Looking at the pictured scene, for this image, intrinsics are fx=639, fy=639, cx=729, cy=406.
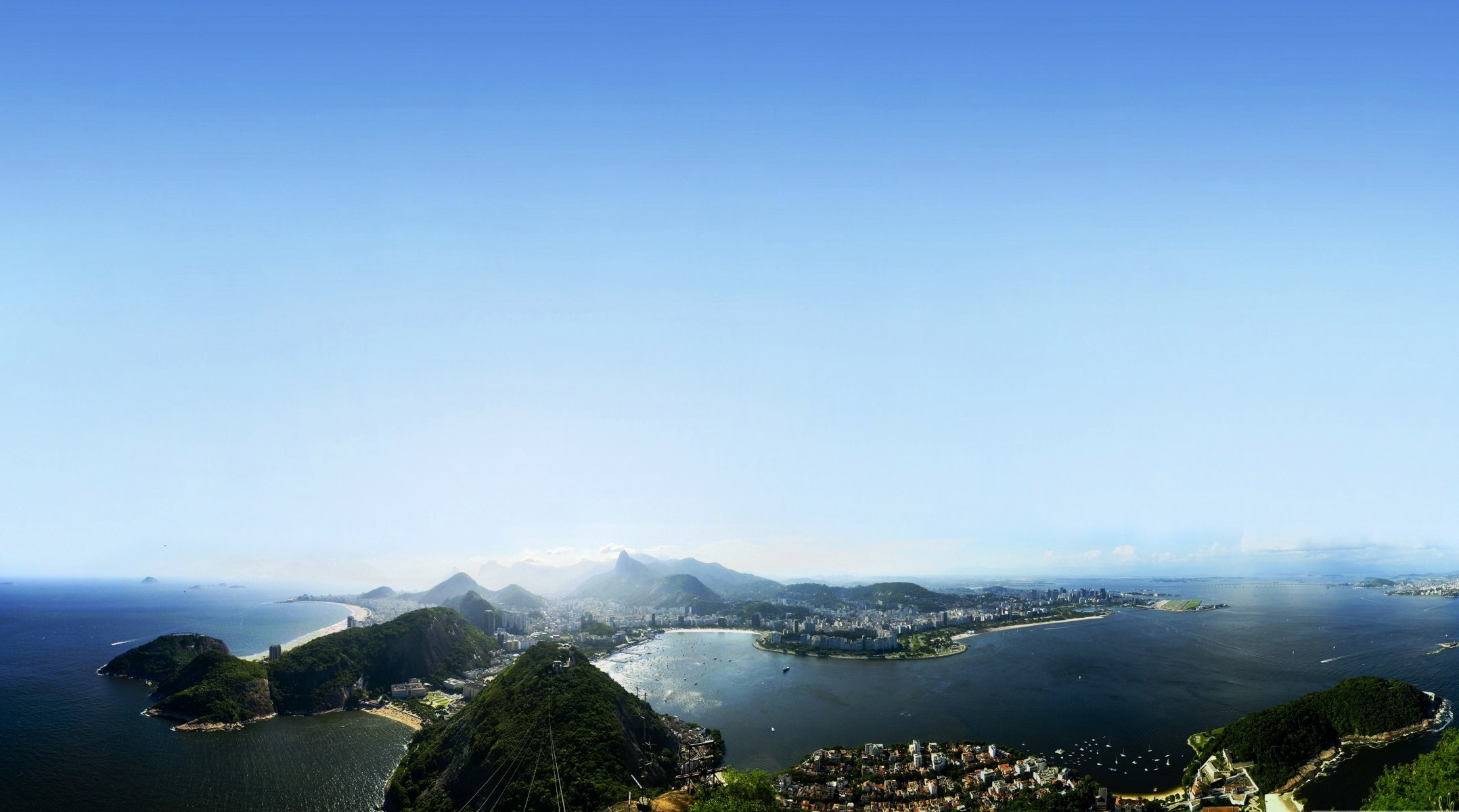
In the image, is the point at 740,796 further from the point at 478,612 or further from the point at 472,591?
the point at 472,591

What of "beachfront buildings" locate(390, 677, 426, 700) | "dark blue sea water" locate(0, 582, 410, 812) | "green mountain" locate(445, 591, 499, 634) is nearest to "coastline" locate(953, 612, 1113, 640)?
"green mountain" locate(445, 591, 499, 634)

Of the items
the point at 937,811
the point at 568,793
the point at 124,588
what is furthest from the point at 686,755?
the point at 124,588

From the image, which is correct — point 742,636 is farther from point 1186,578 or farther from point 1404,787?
point 1186,578

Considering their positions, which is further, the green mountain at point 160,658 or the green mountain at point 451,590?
the green mountain at point 451,590

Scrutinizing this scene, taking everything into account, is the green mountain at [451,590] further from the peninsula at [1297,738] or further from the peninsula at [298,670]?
the peninsula at [1297,738]

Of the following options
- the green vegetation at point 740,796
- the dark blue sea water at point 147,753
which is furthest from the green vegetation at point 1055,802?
the dark blue sea water at point 147,753

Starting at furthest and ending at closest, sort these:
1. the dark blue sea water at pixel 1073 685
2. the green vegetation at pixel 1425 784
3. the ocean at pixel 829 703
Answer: the dark blue sea water at pixel 1073 685 → the ocean at pixel 829 703 → the green vegetation at pixel 1425 784

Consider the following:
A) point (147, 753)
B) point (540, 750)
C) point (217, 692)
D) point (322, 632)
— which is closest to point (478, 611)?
point (322, 632)
